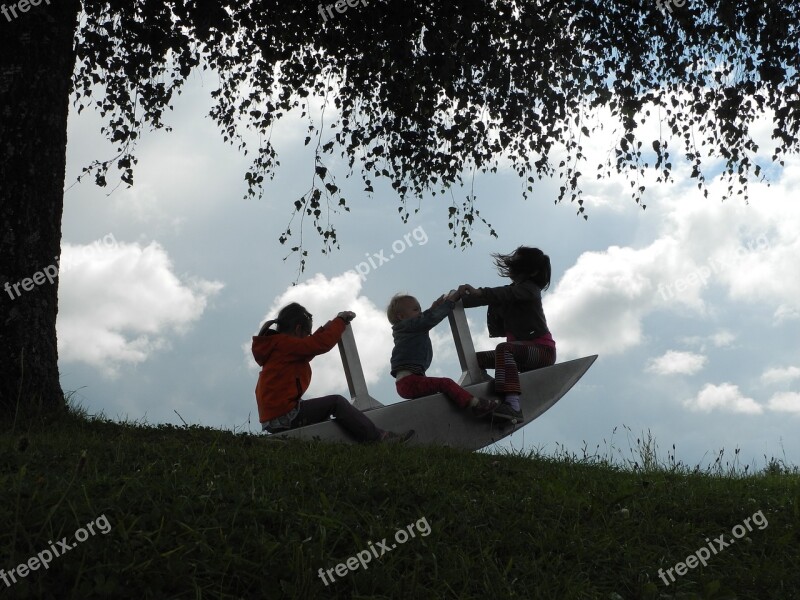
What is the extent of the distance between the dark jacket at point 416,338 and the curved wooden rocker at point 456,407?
0.95 feet

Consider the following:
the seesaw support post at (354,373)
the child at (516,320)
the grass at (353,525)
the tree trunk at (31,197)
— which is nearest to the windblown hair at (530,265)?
the child at (516,320)

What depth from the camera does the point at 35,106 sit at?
6.14 m

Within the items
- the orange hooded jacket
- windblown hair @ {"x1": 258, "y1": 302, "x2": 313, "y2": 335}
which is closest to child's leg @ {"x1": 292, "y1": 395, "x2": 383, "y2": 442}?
the orange hooded jacket

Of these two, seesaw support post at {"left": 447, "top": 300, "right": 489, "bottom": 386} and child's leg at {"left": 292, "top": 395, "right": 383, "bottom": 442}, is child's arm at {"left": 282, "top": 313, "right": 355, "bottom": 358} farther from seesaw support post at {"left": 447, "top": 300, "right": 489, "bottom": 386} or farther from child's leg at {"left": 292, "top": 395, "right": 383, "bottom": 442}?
seesaw support post at {"left": 447, "top": 300, "right": 489, "bottom": 386}

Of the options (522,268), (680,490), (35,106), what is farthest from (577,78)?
(35,106)

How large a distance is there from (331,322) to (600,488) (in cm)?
286

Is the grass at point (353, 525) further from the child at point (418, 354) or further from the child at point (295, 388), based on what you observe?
the child at point (418, 354)

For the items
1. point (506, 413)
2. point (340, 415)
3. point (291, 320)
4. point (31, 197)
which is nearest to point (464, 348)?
point (506, 413)

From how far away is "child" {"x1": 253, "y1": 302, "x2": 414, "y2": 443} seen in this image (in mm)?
6734

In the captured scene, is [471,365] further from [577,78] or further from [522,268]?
[577,78]

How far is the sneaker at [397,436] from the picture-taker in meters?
6.73

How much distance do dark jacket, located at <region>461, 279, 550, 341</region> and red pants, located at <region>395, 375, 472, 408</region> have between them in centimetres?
84

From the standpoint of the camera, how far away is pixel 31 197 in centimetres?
607

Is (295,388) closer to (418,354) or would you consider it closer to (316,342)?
(316,342)
